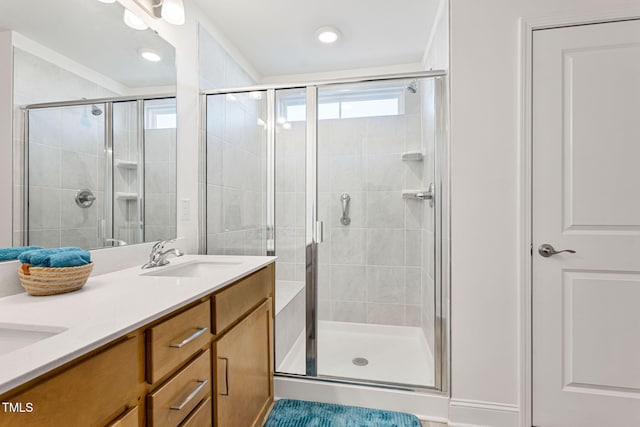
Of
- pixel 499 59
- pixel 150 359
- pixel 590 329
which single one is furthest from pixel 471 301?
pixel 150 359

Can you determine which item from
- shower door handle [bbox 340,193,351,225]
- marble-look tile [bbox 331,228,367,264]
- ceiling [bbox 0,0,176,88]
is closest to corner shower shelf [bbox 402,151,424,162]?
shower door handle [bbox 340,193,351,225]

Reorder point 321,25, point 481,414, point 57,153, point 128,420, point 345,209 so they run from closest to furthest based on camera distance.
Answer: point 128,420, point 57,153, point 481,414, point 321,25, point 345,209

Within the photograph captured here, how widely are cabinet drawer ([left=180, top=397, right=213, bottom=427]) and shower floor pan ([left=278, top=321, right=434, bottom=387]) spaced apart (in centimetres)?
90

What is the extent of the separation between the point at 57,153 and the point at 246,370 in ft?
3.75

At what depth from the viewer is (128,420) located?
2.39 ft

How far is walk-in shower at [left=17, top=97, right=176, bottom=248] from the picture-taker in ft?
3.52

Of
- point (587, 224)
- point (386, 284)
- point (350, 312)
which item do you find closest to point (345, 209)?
point (386, 284)

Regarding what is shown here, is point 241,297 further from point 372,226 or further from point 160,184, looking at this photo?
point 372,226

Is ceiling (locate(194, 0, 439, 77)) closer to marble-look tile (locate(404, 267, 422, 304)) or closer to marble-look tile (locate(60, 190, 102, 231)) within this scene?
marble-look tile (locate(60, 190, 102, 231))

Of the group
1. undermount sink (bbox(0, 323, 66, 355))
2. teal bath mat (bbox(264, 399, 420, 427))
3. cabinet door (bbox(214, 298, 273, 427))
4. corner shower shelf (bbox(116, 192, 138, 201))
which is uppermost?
corner shower shelf (bbox(116, 192, 138, 201))

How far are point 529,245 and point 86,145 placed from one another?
208 centimetres

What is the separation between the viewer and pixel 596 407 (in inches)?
60.4

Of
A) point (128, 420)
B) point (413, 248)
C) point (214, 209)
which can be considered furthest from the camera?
point (413, 248)

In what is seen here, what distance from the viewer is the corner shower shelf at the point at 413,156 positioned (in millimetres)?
2264
